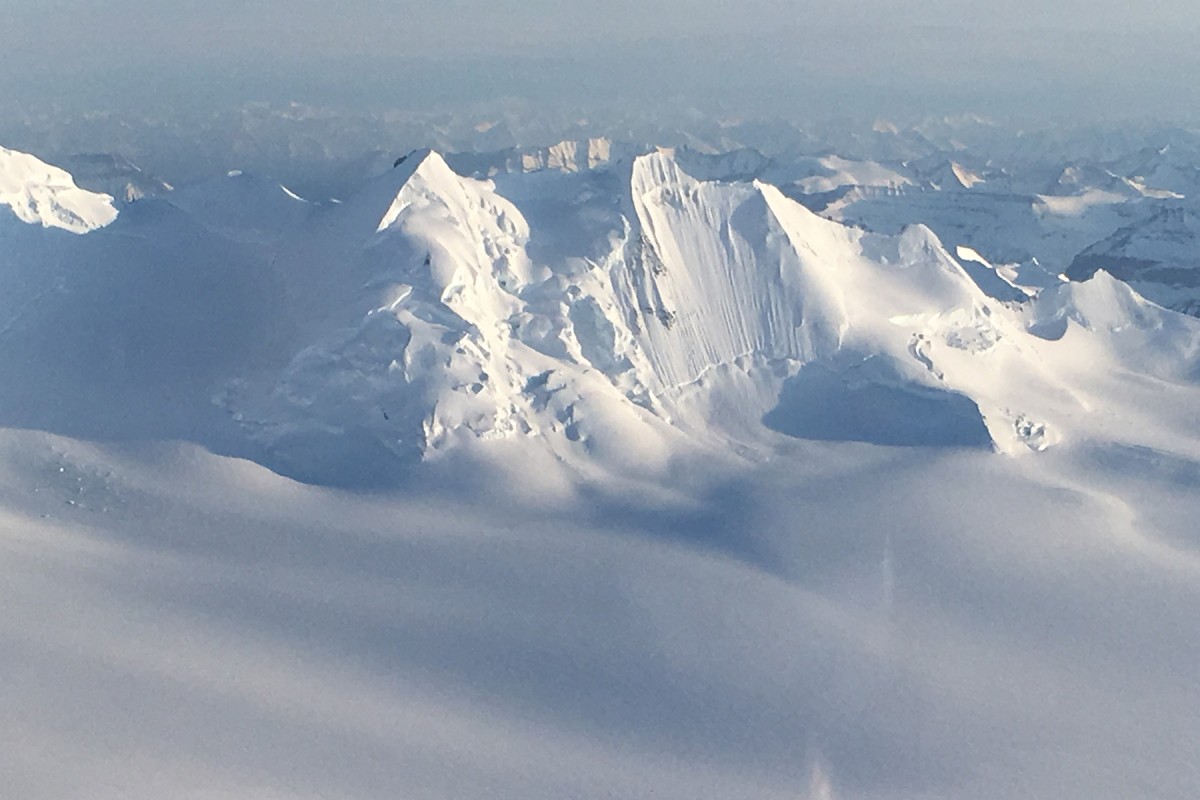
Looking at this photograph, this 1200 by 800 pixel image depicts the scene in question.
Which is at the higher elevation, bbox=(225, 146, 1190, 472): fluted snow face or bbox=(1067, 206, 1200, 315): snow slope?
bbox=(225, 146, 1190, 472): fluted snow face

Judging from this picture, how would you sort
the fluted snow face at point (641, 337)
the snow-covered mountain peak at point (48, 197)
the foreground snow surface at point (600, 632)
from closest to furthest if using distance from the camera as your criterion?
the foreground snow surface at point (600, 632) → the fluted snow face at point (641, 337) → the snow-covered mountain peak at point (48, 197)

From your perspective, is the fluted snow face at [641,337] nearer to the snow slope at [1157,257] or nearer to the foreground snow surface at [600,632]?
the foreground snow surface at [600,632]

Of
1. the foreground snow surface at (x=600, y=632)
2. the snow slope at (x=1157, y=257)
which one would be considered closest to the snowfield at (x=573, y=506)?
the foreground snow surface at (x=600, y=632)

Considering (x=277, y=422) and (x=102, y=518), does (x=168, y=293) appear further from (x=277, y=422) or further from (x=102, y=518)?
(x=102, y=518)

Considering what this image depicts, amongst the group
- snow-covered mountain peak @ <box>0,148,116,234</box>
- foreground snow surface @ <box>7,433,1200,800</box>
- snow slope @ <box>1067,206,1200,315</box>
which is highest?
snow-covered mountain peak @ <box>0,148,116,234</box>

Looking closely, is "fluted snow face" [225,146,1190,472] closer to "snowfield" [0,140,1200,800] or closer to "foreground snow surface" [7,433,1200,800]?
"snowfield" [0,140,1200,800]

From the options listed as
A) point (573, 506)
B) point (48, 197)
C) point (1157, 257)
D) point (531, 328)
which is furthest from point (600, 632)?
point (1157, 257)

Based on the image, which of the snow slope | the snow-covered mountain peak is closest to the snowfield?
the snow-covered mountain peak
